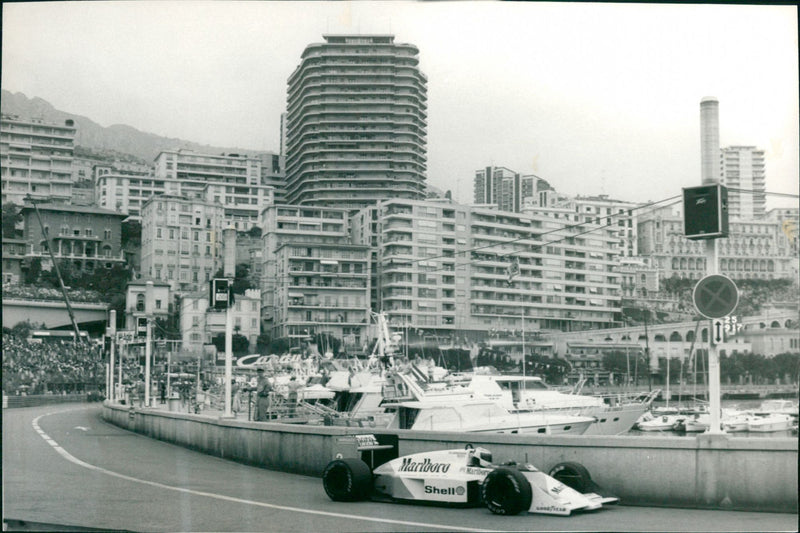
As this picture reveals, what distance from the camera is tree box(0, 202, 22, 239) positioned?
17.8 m

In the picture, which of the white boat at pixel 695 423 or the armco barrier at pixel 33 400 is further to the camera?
the white boat at pixel 695 423

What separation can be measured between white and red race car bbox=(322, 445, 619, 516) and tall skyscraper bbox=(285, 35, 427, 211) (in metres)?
9.29

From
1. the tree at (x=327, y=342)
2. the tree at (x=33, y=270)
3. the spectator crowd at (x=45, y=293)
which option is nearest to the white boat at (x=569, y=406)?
the tree at (x=327, y=342)

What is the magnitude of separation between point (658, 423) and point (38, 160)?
29.1m

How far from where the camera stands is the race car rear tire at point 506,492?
6.64 m

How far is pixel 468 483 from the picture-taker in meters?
7.23

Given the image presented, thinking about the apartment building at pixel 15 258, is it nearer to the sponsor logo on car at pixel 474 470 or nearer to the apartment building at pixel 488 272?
the apartment building at pixel 488 272

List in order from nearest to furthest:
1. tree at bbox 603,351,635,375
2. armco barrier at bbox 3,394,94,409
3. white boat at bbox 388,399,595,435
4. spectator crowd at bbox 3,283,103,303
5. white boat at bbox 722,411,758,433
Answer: white boat at bbox 388,399,595,435 < spectator crowd at bbox 3,283,103,303 < armco barrier at bbox 3,394,94,409 < white boat at bbox 722,411,758,433 < tree at bbox 603,351,635,375

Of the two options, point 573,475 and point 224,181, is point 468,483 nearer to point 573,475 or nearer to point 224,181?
point 573,475

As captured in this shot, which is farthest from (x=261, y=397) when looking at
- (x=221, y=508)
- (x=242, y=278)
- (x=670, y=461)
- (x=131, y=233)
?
(x=131, y=233)

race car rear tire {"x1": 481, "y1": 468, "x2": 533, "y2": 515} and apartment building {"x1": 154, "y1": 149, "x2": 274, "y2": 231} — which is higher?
apartment building {"x1": 154, "y1": 149, "x2": 274, "y2": 231}

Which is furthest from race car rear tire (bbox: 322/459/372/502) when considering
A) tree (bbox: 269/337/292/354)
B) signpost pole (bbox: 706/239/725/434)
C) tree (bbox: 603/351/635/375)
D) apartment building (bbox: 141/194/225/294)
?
tree (bbox: 603/351/635/375)

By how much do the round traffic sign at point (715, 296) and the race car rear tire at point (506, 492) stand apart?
2.24 metres

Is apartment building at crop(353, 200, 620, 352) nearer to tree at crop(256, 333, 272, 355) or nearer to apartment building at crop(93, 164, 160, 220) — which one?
tree at crop(256, 333, 272, 355)
